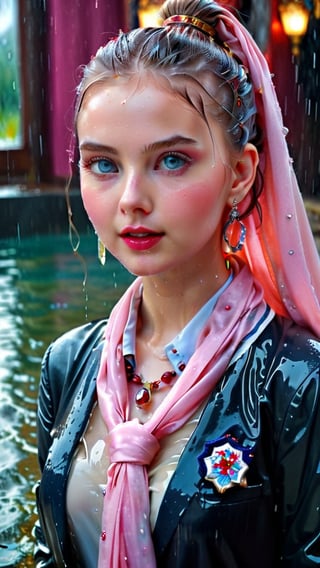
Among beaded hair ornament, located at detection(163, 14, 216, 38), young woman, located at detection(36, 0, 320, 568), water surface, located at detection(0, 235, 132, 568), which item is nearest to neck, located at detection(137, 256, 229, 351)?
young woman, located at detection(36, 0, 320, 568)

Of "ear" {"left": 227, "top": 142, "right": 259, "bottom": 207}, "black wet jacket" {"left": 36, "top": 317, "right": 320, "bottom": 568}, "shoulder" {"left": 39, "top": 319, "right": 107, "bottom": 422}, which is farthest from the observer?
"shoulder" {"left": 39, "top": 319, "right": 107, "bottom": 422}

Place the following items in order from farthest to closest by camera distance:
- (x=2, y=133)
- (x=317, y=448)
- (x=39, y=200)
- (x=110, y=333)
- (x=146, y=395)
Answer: (x=2, y=133) < (x=39, y=200) < (x=110, y=333) < (x=146, y=395) < (x=317, y=448)

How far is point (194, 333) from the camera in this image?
1.54 metres

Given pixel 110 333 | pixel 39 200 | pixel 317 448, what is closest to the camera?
pixel 317 448

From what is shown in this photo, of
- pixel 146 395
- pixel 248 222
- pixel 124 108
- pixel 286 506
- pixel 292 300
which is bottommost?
pixel 286 506

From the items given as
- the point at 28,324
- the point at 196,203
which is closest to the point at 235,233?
the point at 196,203

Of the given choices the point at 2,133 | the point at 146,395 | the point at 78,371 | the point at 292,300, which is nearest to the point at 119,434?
the point at 146,395

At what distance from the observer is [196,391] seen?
4.74 feet

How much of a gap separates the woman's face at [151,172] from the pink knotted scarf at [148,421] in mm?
141

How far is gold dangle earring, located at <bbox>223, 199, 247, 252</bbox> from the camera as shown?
60.1 inches

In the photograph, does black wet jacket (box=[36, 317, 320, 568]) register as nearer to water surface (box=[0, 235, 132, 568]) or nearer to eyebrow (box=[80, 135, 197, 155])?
eyebrow (box=[80, 135, 197, 155])

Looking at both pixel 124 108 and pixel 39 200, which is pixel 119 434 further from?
pixel 39 200

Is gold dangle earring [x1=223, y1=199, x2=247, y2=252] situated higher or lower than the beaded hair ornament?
lower

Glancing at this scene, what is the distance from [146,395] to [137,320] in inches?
7.1
